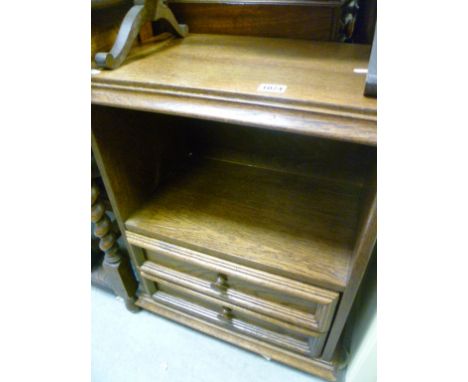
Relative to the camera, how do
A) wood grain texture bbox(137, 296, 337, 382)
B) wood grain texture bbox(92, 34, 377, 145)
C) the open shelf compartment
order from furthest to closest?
wood grain texture bbox(137, 296, 337, 382) → the open shelf compartment → wood grain texture bbox(92, 34, 377, 145)

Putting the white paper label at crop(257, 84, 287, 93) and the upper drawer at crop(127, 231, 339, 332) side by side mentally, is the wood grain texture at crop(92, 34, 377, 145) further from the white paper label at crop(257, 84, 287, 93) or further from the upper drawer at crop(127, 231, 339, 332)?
the upper drawer at crop(127, 231, 339, 332)

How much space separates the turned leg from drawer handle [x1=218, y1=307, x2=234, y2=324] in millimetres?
289

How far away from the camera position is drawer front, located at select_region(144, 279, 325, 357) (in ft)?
2.30

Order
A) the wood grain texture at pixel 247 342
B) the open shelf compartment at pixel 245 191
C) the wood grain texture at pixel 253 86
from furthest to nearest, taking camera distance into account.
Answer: the wood grain texture at pixel 247 342 < the open shelf compartment at pixel 245 191 < the wood grain texture at pixel 253 86

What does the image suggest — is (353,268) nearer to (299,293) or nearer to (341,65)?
(299,293)

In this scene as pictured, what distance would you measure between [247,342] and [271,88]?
67 cm

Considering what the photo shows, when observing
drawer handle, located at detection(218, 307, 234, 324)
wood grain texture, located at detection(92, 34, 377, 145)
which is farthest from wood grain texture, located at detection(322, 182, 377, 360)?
drawer handle, located at detection(218, 307, 234, 324)

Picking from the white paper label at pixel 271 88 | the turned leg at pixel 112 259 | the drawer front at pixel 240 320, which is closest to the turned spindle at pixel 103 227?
the turned leg at pixel 112 259

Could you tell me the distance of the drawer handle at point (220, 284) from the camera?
0.67m

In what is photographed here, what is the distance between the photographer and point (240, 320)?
77 cm

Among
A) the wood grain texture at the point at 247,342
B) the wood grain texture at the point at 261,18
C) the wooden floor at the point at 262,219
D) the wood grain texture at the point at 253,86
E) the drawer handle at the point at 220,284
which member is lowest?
the wood grain texture at the point at 247,342

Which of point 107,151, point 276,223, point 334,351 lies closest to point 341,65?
point 276,223

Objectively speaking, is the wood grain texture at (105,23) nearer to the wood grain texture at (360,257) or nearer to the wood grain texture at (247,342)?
the wood grain texture at (360,257)

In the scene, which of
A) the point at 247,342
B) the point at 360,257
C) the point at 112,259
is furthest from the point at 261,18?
the point at 247,342
